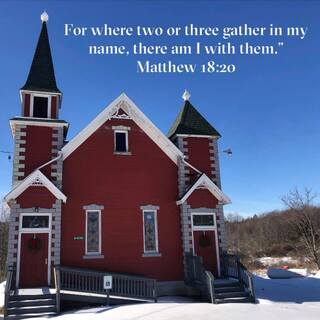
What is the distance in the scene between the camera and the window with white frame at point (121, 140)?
1691 cm

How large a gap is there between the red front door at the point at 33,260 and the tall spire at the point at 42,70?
6442mm

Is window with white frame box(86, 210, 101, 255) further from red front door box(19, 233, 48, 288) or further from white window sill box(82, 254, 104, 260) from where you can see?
red front door box(19, 233, 48, 288)

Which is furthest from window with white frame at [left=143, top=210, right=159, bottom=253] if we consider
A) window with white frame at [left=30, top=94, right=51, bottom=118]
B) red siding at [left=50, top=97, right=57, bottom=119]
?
window with white frame at [left=30, top=94, right=51, bottom=118]

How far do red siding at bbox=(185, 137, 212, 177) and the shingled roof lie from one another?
260 inches

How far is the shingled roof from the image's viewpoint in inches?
663

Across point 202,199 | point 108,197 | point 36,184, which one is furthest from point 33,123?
point 202,199

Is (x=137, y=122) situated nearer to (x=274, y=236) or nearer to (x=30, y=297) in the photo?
(x=30, y=297)

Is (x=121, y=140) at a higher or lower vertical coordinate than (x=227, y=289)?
higher

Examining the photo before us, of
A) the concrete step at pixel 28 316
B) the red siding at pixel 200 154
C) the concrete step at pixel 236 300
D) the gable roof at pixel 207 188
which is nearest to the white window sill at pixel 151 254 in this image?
the gable roof at pixel 207 188

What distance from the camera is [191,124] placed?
18.7 metres

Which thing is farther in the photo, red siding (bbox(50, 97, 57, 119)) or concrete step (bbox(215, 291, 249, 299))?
red siding (bbox(50, 97, 57, 119))

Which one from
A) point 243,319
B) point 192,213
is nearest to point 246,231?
point 192,213

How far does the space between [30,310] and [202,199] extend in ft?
27.3

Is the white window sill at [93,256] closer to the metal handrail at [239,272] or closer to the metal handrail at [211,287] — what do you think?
the metal handrail at [211,287]
